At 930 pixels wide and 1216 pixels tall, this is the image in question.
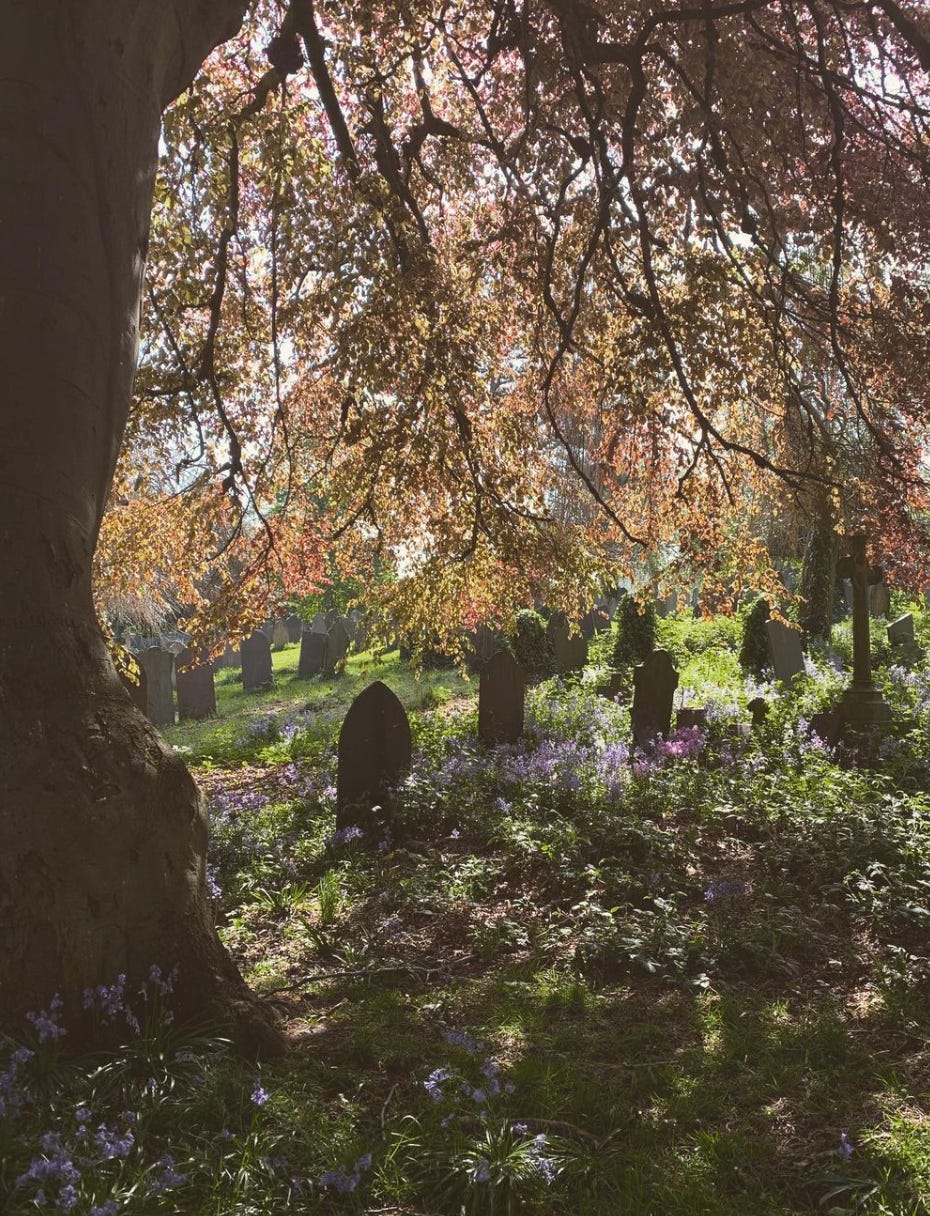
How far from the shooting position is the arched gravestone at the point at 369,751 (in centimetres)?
720

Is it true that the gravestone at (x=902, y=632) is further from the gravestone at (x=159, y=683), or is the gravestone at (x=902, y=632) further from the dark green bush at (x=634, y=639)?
the gravestone at (x=159, y=683)

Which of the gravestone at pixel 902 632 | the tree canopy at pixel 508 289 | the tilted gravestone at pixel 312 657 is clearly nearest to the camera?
the tree canopy at pixel 508 289

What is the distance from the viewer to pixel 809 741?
845 centimetres

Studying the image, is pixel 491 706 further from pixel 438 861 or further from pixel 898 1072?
pixel 898 1072

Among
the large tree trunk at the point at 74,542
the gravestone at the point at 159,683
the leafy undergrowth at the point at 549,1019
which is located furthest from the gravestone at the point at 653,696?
the gravestone at the point at 159,683

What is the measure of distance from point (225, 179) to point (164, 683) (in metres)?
10.2

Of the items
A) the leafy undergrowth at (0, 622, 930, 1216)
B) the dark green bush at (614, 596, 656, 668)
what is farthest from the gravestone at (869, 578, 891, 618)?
the leafy undergrowth at (0, 622, 930, 1216)

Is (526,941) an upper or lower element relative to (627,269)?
lower

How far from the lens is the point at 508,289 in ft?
25.2

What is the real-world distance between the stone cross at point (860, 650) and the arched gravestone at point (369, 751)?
4.40m

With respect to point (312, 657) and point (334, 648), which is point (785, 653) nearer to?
point (334, 648)

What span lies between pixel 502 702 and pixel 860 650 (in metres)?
3.55

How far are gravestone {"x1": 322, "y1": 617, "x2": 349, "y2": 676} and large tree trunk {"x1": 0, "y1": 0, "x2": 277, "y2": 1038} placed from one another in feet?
59.6

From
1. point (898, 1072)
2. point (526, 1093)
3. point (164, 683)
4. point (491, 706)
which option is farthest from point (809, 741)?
point (164, 683)
